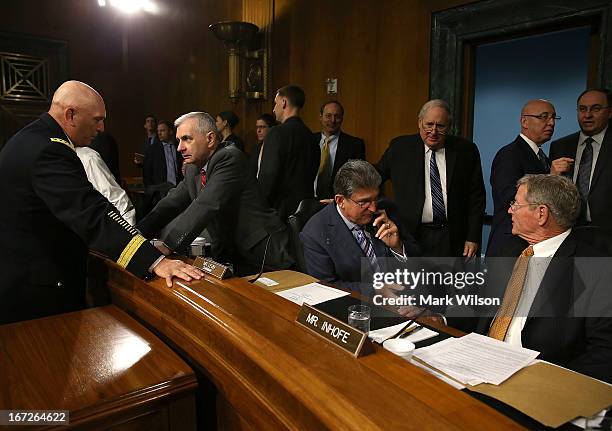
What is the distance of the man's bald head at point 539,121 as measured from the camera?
2851 mm

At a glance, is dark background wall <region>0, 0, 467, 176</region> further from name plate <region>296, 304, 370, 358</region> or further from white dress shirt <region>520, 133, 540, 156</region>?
name plate <region>296, 304, 370, 358</region>

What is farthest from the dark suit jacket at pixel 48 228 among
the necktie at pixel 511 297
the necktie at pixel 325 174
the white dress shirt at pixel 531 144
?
the necktie at pixel 325 174

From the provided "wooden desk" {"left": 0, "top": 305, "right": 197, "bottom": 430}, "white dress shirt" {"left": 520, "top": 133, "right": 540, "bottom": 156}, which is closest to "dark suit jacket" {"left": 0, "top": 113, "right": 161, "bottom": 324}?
"wooden desk" {"left": 0, "top": 305, "right": 197, "bottom": 430}

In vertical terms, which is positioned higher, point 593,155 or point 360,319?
point 593,155

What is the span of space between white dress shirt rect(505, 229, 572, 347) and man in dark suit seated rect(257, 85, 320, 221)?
2.09 metres

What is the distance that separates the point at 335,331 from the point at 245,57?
5.62 metres

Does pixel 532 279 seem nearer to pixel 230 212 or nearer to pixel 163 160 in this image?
pixel 230 212

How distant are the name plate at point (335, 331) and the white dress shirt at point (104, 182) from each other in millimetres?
2080

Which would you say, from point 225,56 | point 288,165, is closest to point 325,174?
point 288,165

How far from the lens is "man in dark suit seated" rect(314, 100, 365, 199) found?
4262mm

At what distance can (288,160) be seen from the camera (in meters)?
3.57

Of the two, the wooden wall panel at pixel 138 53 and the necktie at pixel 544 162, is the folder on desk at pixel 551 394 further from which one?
the wooden wall panel at pixel 138 53

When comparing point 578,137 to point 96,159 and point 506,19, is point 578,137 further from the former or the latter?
point 96,159

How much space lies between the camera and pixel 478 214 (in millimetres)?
3158
